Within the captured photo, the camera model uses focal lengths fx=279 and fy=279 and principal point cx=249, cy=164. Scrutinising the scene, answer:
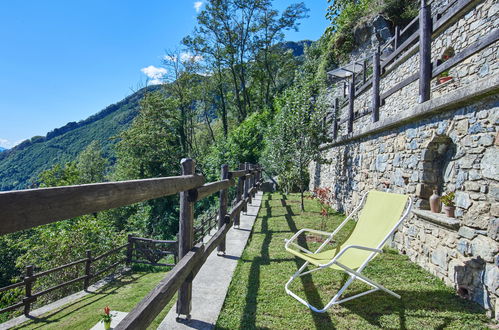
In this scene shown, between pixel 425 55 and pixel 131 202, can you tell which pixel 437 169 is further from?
pixel 131 202

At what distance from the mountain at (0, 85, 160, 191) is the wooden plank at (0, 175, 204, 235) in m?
50.1

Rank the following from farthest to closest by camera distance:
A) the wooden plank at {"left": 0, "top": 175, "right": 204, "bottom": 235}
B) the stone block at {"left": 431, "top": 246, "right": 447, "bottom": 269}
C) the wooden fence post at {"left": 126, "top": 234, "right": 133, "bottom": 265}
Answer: the wooden fence post at {"left": 126, "top": 234, "right": 133, "bottom": 265}, the stone block at {"left": 431, "top": 246, "right": 447, "bottom": 269}, the wooden plank at {"left": 0, "top": 175, "right": 204, "bottom": 235}

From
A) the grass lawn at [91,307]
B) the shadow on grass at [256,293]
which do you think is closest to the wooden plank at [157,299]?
the shadow on grass at [256,293]

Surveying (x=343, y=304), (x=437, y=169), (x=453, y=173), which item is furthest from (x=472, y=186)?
(x=343, y=304)

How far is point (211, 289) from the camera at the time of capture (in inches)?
105

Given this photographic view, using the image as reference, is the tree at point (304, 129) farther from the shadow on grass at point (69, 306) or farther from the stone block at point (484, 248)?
the shadow on grass at point (69, 306)

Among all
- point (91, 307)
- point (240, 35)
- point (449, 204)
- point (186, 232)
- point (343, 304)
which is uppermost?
point (240, 35)

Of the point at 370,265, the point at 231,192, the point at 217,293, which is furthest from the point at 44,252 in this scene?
the point at 370,265

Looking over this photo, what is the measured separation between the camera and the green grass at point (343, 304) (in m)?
2.15

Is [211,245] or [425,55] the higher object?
[425,55]

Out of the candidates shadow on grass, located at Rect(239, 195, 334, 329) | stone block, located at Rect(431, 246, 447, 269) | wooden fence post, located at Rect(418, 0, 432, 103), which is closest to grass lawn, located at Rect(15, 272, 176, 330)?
shadow on grass, located at Rect(239, 195, 334, 329)

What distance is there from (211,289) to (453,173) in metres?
2.69

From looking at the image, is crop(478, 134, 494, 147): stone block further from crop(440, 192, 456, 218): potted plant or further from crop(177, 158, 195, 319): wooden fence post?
crop(177, 158, 195, 319): wooden fence post

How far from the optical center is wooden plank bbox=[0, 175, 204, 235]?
2.31 ft
